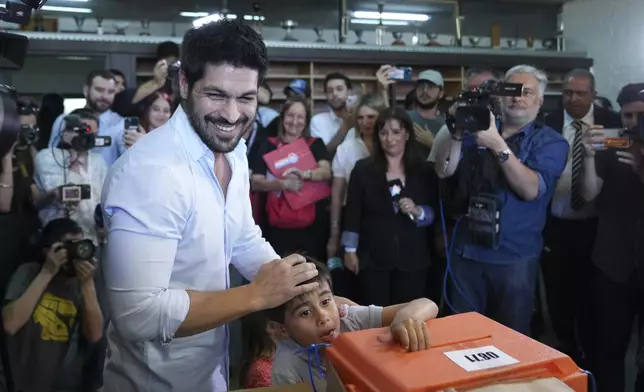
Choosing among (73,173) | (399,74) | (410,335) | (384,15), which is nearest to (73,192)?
(73,173)

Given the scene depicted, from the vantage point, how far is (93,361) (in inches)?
103

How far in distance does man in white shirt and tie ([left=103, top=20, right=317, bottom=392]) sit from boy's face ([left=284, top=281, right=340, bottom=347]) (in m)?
0.16

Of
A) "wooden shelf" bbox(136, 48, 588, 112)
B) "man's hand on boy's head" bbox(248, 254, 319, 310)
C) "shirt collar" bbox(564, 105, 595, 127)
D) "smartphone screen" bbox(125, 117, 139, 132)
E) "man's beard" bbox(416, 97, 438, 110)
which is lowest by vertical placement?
"man's hand on boy's head" bbox(248, 254, 319, 310)

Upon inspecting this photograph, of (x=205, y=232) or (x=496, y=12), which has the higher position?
(x=496, y=12)

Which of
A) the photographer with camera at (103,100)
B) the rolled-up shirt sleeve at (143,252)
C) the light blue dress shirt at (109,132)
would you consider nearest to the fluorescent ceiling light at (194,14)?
the photographer with camera at (103,100)

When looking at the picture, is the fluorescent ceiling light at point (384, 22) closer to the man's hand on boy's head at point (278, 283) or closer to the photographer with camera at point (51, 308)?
the photographer with camera at point (51, 308)

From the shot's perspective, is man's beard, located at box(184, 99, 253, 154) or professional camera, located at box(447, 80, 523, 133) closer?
man's beard, located at box(184, 99, 253, 154)

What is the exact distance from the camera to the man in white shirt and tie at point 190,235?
3.48 feet

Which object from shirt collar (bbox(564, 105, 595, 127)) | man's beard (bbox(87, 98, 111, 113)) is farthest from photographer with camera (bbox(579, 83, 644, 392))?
man's beard (bbox(87, 98, 111, 113))

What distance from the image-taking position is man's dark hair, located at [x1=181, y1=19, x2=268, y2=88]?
3.75 ft

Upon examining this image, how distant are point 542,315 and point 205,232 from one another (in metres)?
2.90

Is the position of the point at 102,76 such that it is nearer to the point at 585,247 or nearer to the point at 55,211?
the point at 55,211

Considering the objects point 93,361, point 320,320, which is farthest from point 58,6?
point 320,320

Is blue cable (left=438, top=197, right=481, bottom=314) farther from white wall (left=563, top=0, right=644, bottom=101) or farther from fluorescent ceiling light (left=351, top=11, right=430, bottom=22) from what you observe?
fluorescent ceiling light (left=351, top=11, right=430, bottom=22)
